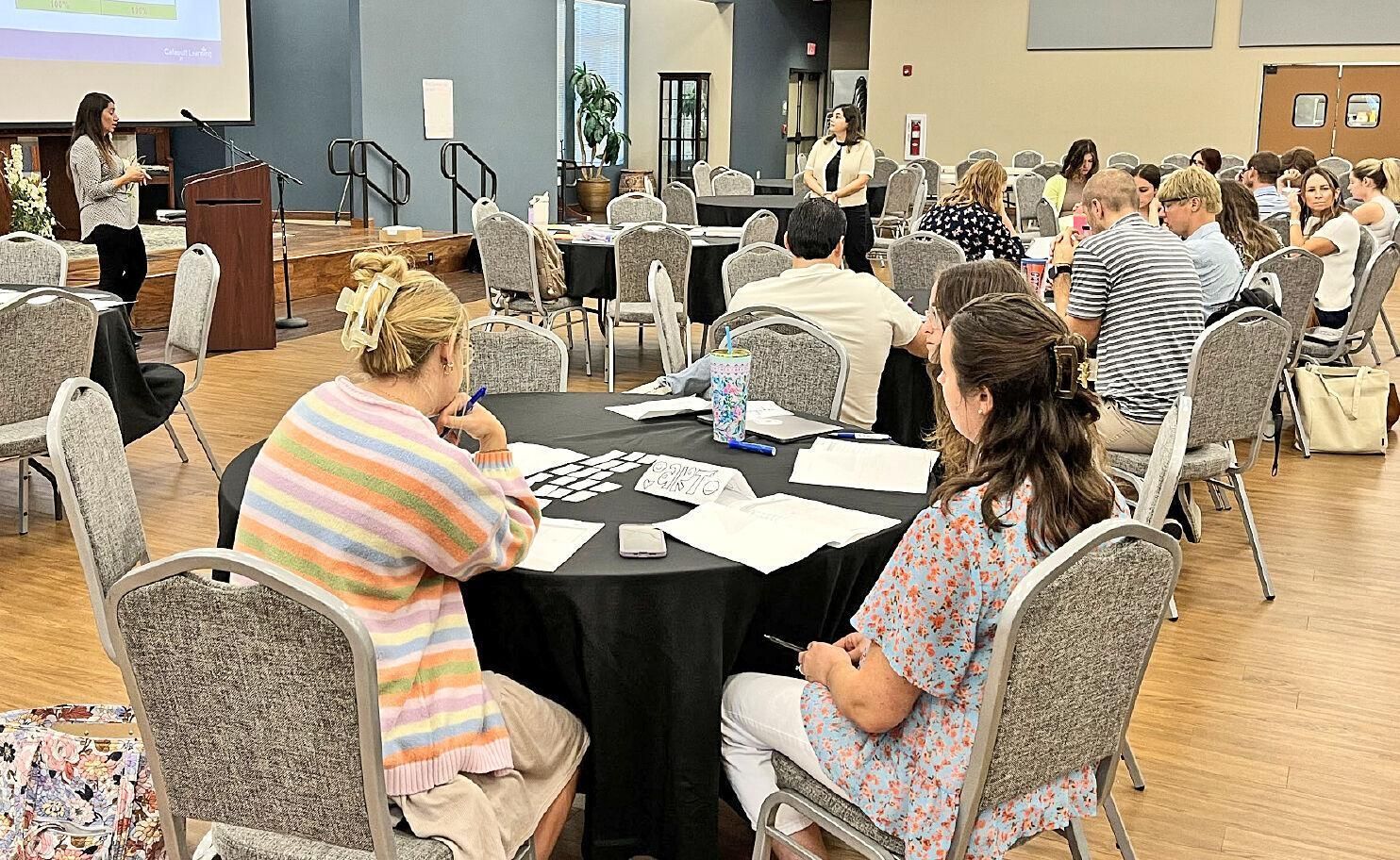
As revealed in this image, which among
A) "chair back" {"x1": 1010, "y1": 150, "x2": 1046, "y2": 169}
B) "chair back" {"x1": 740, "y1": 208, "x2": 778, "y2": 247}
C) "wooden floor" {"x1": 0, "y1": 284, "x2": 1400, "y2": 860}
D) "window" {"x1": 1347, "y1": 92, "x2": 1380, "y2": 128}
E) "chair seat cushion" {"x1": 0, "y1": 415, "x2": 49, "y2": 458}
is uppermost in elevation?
"window" {"x1": 1347, "y1": 92, "x2": 1380, "y2": 128}

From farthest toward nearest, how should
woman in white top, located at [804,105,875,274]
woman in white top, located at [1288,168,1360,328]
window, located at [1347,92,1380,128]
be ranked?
window, located at [1347,92,1380,128], woman in white top, located at [804,105,875,274], woman in white top, located at [1288,168,1360,328]

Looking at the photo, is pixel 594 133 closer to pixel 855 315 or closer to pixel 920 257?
pixel 920 257

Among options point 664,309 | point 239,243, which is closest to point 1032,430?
point 664,309

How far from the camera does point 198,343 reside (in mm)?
5109

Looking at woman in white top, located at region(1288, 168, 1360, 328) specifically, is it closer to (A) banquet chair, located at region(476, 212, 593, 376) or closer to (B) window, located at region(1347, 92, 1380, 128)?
(A) banquet chair, located at region(476, 212, 593, 376)

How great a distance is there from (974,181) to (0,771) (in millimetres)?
5238

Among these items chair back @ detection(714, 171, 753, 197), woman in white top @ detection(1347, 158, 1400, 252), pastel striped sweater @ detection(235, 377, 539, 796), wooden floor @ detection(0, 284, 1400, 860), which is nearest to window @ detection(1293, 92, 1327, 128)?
chair back @ detection(714, 171, 753, 197)

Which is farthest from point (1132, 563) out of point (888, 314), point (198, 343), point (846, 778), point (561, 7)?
point (561, 7)

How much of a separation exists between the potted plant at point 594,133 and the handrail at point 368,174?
4.79 m

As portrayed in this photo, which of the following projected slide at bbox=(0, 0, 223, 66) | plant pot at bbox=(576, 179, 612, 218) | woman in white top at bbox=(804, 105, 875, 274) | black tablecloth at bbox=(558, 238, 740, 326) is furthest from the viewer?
plant pot at bbox=(576, 179, 612, 218)

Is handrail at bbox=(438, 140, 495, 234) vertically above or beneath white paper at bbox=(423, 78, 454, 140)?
beneath

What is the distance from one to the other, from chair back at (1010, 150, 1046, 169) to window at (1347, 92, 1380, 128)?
3.53m

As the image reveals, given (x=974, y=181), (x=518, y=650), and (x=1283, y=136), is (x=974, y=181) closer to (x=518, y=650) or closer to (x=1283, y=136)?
(x=518, y=650)

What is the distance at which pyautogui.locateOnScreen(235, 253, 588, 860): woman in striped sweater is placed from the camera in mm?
1909
